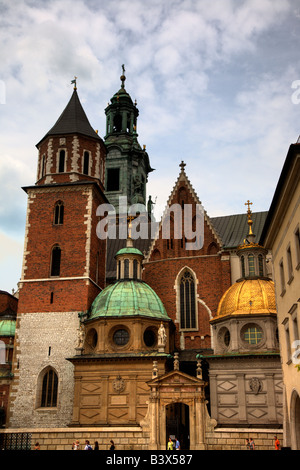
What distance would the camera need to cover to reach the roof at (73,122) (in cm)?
3843

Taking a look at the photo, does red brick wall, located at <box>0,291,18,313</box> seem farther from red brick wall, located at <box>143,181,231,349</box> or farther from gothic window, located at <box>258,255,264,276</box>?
gothic window, located at <box>258,255,264,276</box>

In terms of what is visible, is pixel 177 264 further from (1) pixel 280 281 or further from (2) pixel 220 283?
(1) pixel 280 281

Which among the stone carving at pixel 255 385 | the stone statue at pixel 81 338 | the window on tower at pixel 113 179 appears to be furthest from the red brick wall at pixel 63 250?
the window on tower at pixel 113 179

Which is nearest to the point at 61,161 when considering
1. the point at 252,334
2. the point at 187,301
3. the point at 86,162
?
the point at 86,162

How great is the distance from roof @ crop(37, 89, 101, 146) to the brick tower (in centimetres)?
8

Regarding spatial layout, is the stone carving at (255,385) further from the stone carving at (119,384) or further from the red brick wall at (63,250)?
the red brick wall at (63,250)

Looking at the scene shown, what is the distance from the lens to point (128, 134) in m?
62.4

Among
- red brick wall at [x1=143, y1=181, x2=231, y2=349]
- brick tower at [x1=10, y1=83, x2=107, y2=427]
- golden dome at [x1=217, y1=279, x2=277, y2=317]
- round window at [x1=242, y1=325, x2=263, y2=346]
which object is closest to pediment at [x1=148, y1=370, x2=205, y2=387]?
round window at [x1=242, y1=325, x2=263, y2=346]

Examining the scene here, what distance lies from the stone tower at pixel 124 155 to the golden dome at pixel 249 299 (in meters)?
25.9

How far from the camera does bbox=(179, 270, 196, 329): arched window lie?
36219mm

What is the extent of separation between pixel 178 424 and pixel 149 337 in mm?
5373

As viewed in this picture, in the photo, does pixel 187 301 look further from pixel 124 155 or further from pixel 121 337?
pixel 124 155
